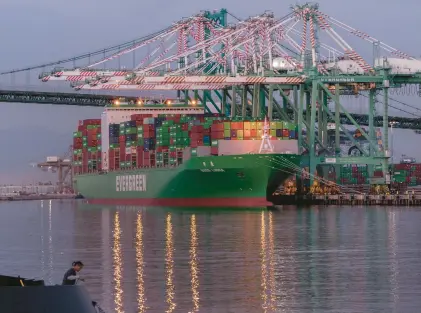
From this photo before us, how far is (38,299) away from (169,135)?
294 ft

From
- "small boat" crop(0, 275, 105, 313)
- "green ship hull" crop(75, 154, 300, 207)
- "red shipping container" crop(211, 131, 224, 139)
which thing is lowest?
"small boat" crop(0, 275, 105, 313)

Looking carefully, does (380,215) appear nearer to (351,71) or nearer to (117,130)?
(351,71)

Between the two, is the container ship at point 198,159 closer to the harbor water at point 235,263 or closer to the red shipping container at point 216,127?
the red shipping container at point 216,127

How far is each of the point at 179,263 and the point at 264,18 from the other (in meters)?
71.8

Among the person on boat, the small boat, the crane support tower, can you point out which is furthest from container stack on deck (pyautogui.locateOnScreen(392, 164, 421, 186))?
the small boat

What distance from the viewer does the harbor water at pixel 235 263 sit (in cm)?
2883

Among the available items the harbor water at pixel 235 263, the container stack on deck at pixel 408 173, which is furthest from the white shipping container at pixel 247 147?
the container stack on deck at pixel 408 173

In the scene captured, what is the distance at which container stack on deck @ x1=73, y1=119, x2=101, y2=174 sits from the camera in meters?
128

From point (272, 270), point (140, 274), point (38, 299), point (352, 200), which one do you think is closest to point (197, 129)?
point (352, 200)

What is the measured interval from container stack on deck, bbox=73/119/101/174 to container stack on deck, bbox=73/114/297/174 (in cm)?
42

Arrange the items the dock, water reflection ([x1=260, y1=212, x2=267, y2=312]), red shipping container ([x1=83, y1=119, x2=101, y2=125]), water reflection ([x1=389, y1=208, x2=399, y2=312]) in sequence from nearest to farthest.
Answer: water reflection ([x1=260, y1=212, x2=267, y2=312]), water reflection ([x1=389, y1=208, x2=399, y2=312]), the dock, red shipping container ([x1=83, y1=119, x2=101, y2=125])

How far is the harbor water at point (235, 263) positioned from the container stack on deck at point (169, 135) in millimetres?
31634

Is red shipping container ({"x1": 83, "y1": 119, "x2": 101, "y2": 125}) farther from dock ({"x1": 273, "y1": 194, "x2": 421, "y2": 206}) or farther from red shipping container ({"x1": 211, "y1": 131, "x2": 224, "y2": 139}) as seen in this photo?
red shipping container ({"x1": 211, "y1": 131, "x2": 224, "y2": 139})

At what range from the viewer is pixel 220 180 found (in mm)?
100688
